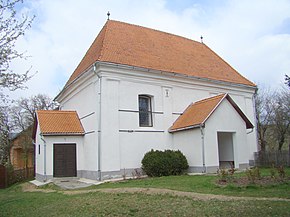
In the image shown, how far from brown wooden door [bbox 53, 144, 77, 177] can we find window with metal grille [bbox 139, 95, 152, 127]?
15.6ft

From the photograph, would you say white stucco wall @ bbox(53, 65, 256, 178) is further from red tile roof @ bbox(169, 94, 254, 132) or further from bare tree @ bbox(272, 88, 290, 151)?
bare tree @ bbox(272, 88, 290, 151)

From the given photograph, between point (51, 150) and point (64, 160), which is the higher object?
point (51, 150)

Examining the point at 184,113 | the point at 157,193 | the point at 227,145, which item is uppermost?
the point at 184,113

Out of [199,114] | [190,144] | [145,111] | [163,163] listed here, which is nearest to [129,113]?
[145,111]

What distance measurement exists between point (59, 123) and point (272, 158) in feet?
49.5

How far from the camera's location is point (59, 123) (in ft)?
66.8

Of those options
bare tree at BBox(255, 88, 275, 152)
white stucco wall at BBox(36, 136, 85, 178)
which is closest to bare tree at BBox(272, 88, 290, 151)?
bare tree at BBox(255, 88, 275, 152)

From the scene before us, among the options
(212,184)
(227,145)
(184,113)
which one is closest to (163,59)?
(184,113)

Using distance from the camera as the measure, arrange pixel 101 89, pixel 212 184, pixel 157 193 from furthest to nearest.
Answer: pixel 101 89
pixel 212 184
pixel 157 193

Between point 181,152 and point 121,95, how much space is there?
522 centimetres

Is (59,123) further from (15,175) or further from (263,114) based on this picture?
(263,114)

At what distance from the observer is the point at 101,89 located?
18500mm

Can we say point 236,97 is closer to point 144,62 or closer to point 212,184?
point 144,62

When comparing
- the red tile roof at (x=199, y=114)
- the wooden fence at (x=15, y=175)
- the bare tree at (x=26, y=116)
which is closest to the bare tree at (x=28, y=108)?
the bare tree at (x=26, y=116)
